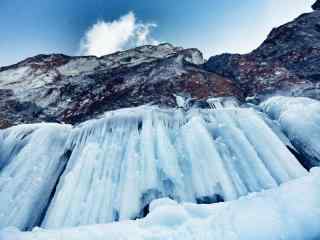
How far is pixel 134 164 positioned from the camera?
6641mm

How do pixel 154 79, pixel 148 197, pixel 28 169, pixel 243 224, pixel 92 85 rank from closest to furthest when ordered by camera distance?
pixel 243 224 → pixel 148 197 → pixel 28 169 → pixel 154 79 → pixel 92 85

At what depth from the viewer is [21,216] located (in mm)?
6336

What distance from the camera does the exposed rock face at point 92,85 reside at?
11156 mm

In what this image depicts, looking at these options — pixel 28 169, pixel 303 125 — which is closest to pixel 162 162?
pixel 28 169

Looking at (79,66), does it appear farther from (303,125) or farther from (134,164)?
(303,125)

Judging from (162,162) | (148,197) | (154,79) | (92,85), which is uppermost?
(92,85)

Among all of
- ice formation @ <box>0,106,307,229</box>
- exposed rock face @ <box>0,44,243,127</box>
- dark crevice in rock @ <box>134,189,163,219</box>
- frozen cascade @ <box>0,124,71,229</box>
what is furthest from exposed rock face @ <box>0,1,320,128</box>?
dark crevice in rock @ <box>134,189,163,219</box>

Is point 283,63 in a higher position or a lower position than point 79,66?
lower

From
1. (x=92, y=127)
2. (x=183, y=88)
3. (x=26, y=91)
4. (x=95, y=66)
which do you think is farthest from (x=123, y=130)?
(x=95, y=66)

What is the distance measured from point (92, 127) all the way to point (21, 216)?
8.42 ft

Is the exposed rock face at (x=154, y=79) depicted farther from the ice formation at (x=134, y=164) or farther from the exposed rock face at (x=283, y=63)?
the ice formation at (x=134, y=164)

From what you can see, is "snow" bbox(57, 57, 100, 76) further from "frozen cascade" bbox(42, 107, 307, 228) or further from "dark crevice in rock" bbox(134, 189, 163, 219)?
"dark crevice in rock" bbox(134, 189, 163, 219)

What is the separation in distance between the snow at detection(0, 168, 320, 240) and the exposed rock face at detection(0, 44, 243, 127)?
6.67 meters

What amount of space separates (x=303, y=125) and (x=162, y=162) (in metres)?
3.37
